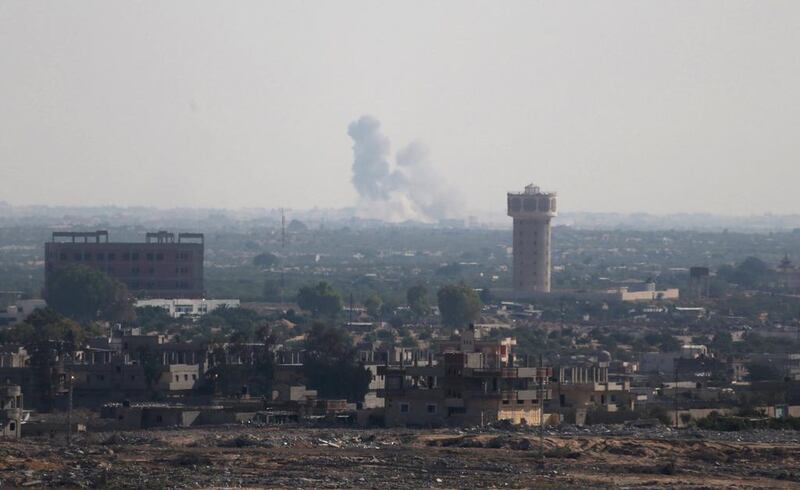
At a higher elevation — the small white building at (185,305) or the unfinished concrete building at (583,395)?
the unfinished concrete building at (583,395)

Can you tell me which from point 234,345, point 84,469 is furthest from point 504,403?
point 234,345

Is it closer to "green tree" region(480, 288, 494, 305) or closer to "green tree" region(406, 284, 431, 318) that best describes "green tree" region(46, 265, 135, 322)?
"green tree" region(406, 284, 431, 318)

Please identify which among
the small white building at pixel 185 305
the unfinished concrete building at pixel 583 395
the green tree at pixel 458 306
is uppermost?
the unfinished concrete building at pixel 583 395

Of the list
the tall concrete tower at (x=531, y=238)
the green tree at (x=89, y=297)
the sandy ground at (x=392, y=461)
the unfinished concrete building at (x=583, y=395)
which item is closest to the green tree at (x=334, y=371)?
the unfinished concrete building at (x=583, y=395)

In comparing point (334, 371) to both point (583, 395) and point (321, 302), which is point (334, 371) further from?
point (321, 302)

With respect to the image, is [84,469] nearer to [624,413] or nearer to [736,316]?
[624,413]

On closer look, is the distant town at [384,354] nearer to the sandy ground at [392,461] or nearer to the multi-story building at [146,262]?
the multi-story building at [146,262]

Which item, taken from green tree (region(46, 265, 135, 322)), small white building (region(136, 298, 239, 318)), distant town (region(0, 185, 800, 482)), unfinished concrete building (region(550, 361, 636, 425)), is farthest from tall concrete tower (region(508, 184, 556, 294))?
unfinished concrete building (region(550, 361, 636, 425))
